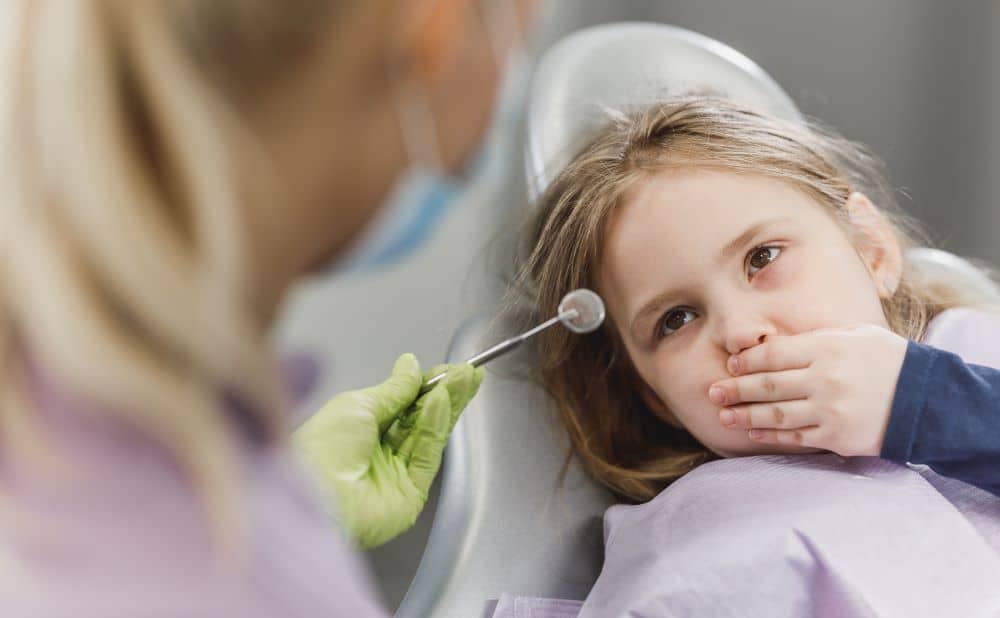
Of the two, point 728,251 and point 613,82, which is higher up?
point 613,82

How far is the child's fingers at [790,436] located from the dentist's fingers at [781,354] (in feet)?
0.20

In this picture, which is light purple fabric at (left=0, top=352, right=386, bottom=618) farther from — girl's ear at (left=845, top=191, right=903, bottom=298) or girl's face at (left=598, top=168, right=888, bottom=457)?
girl's ear at (left=845, top=191, right=903, bottom=298)

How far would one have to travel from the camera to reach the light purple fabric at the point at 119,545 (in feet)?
1.50

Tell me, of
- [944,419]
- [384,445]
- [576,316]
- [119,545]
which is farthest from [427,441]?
[119,545]

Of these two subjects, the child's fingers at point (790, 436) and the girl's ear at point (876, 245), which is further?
the girl's ear at point (876, 245)

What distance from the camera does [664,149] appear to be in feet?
3.81

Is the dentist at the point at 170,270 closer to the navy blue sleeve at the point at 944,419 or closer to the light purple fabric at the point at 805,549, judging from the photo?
the light purple fabric at the point at 805,549

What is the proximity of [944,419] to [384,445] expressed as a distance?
52 cm

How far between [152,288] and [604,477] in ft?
2.67

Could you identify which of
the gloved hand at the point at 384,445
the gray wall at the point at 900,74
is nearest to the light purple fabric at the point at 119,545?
the gloved hand at the point at 384,445

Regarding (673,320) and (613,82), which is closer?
(673,320)

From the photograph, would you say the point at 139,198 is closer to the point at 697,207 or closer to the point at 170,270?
the point at 170,270

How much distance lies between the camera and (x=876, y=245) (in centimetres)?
118

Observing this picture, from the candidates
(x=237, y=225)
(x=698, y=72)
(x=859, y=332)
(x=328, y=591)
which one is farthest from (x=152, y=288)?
(x=698, y=72)
